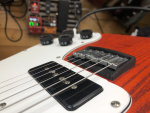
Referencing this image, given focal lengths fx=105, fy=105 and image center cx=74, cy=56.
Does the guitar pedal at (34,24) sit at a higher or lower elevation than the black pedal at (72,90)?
higher

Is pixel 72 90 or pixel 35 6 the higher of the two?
pixel 35 6

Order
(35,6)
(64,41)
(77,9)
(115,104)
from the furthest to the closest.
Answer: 1. (77,9)
2. (35,6)
3. (64,41)
4. (115,104)

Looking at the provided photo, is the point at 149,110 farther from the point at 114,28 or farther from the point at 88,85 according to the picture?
the point at 114,28

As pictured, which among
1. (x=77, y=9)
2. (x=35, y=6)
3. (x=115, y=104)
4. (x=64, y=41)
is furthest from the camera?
(x=77, y=9)

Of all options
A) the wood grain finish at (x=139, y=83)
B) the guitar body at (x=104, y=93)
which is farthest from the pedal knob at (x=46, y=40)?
the wood grain finish at (x=139, y=83)

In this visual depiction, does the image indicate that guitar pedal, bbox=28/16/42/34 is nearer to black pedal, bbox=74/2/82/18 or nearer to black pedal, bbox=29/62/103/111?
black pedal, bbox=74/2/82/18

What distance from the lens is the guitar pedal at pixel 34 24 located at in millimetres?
1180

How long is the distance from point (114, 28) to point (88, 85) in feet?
5.00

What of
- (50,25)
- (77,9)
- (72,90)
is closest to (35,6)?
(50,25)

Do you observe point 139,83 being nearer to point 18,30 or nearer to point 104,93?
point 104,93

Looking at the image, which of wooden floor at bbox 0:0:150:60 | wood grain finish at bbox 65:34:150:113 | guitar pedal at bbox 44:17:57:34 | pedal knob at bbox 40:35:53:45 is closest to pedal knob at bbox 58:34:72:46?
pedal knob at bbox 40:35:53:45

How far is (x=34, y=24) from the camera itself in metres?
Answer: 1.19

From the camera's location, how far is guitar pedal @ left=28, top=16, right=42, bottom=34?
1.18m

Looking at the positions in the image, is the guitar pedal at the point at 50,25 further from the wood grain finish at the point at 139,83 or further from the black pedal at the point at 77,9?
the wood grain finish at the point at 139,83
